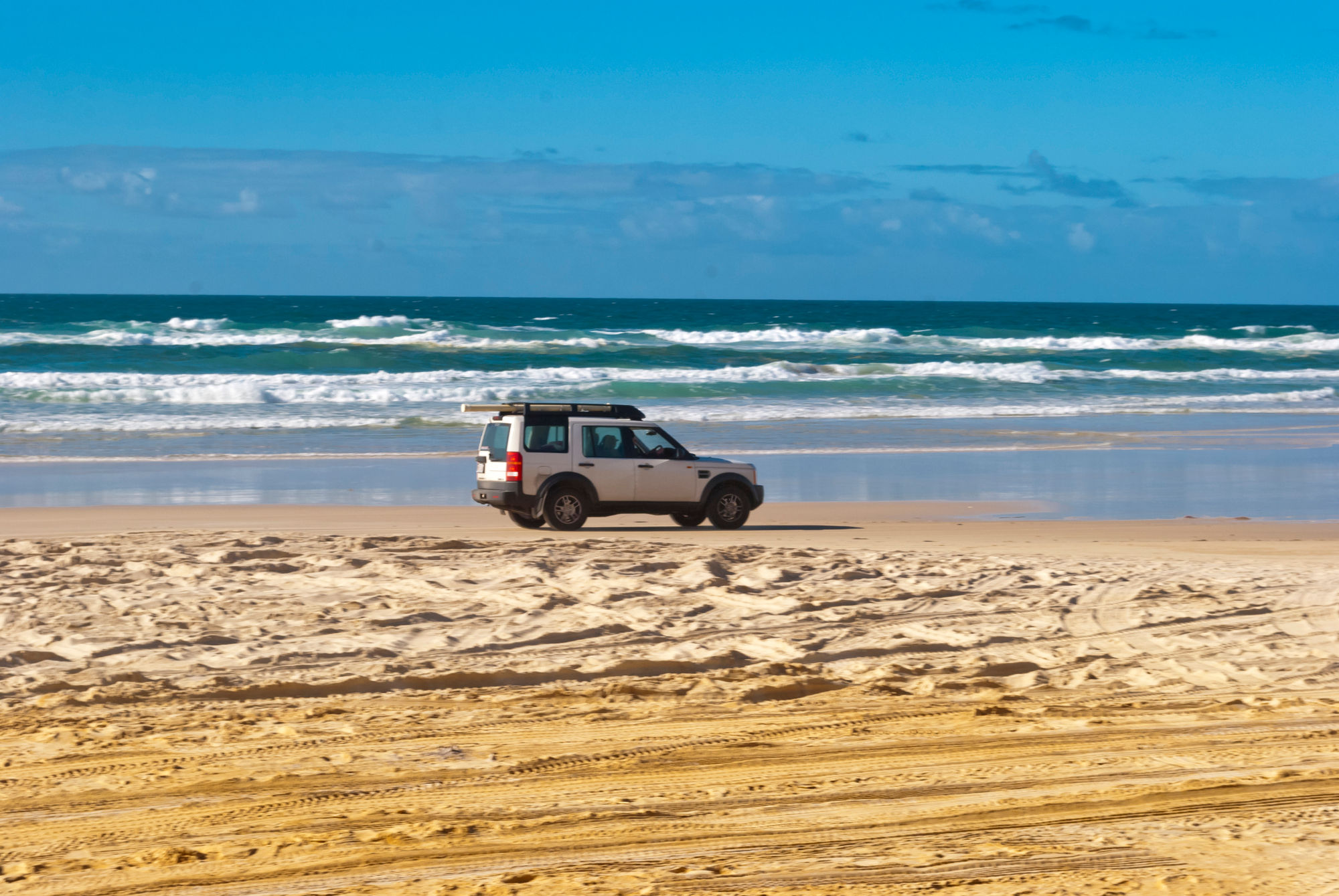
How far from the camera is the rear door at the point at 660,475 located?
15.7m

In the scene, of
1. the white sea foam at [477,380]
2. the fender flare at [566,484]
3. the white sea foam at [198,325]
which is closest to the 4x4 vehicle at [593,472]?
the fender flare at [566,484]

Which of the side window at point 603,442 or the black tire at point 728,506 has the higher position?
the side window at point 603,442

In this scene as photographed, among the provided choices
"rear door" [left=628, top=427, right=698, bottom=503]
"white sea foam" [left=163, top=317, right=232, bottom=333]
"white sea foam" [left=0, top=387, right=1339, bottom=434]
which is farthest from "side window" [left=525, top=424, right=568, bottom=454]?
"white sea foam" [left=163, top=317, right=232, bottom=333]

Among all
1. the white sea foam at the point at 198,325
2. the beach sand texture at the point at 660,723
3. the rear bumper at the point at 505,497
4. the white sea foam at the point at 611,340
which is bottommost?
the beach sand texture at the point at 660,723

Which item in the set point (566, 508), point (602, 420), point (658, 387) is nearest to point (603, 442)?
point (602, 420)

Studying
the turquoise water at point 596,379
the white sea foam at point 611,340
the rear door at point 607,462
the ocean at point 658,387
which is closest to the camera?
the rear door at point 607,462

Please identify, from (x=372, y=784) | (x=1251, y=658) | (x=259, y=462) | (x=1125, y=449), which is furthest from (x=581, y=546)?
(x=1125, y=449)

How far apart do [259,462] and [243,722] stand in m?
16.1

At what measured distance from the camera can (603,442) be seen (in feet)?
51.3

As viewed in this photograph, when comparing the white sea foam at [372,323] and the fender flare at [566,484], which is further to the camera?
the white sea foam at [372,323]

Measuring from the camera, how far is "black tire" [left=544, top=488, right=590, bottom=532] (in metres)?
15.3

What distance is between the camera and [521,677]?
791 cm

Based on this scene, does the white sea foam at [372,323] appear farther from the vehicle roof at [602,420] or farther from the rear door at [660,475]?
the rear door at [660,475]

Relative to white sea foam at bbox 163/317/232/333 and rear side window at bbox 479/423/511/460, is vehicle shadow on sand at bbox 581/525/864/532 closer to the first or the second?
rear side window at bbox 479/423/511/460
